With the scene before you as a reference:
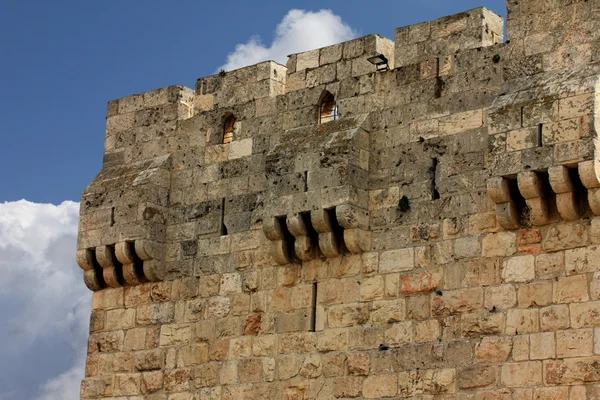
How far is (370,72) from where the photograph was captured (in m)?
13.6

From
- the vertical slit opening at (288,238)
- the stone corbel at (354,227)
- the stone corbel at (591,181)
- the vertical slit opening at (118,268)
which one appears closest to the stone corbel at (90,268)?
the vertical slit opening at (118,268)

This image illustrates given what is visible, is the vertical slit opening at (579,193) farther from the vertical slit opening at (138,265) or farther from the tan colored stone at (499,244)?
the vertical slit opening at (138,265)

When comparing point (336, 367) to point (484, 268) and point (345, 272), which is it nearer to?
point (345, 272)

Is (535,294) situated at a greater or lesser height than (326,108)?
lesser

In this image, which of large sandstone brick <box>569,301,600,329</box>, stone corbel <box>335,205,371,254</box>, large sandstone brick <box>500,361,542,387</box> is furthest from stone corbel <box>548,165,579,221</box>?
stone corbel <box>335,205,371,254</box>

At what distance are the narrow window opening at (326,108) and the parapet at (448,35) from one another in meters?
0.88

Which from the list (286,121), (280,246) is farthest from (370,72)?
(280,246)

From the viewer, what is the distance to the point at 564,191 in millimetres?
11477

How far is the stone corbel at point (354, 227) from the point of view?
1284 centimetres

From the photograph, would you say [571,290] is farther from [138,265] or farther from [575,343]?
[138,265]

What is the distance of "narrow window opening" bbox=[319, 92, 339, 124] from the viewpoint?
45.5 ft

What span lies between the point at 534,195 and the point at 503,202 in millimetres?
348

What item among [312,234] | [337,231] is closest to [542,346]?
[337,231]

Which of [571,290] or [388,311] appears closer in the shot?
[571,290]
